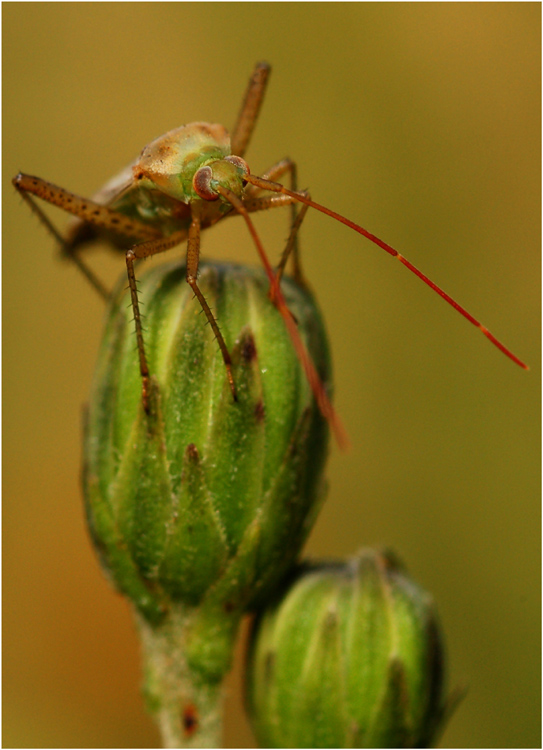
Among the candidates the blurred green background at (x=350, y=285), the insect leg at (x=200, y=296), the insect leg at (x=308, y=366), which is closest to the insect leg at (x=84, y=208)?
the insect leg at (x=200, y=296)

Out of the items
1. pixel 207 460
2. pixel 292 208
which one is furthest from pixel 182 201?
pixel 207 460

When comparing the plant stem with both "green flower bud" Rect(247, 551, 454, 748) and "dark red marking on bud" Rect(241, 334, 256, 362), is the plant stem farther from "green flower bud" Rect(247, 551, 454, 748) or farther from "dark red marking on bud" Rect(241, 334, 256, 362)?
"dark red marking on bud" Rect(241, 334, 256, 362)

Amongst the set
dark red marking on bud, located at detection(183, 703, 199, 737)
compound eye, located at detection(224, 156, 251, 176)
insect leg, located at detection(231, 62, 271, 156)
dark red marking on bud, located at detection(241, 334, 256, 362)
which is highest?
insect leg, located at detection(231, 62, 271, 156)

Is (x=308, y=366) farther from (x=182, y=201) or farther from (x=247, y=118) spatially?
(x=247, y=118)

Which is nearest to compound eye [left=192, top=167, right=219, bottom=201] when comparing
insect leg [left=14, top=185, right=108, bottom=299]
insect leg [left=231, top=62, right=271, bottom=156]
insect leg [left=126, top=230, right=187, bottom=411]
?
insect leg [left=126, top=230, right=187, bottom=411]

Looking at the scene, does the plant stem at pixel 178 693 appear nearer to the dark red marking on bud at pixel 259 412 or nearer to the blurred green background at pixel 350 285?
the dark red marking on bud at pixel 259 412
